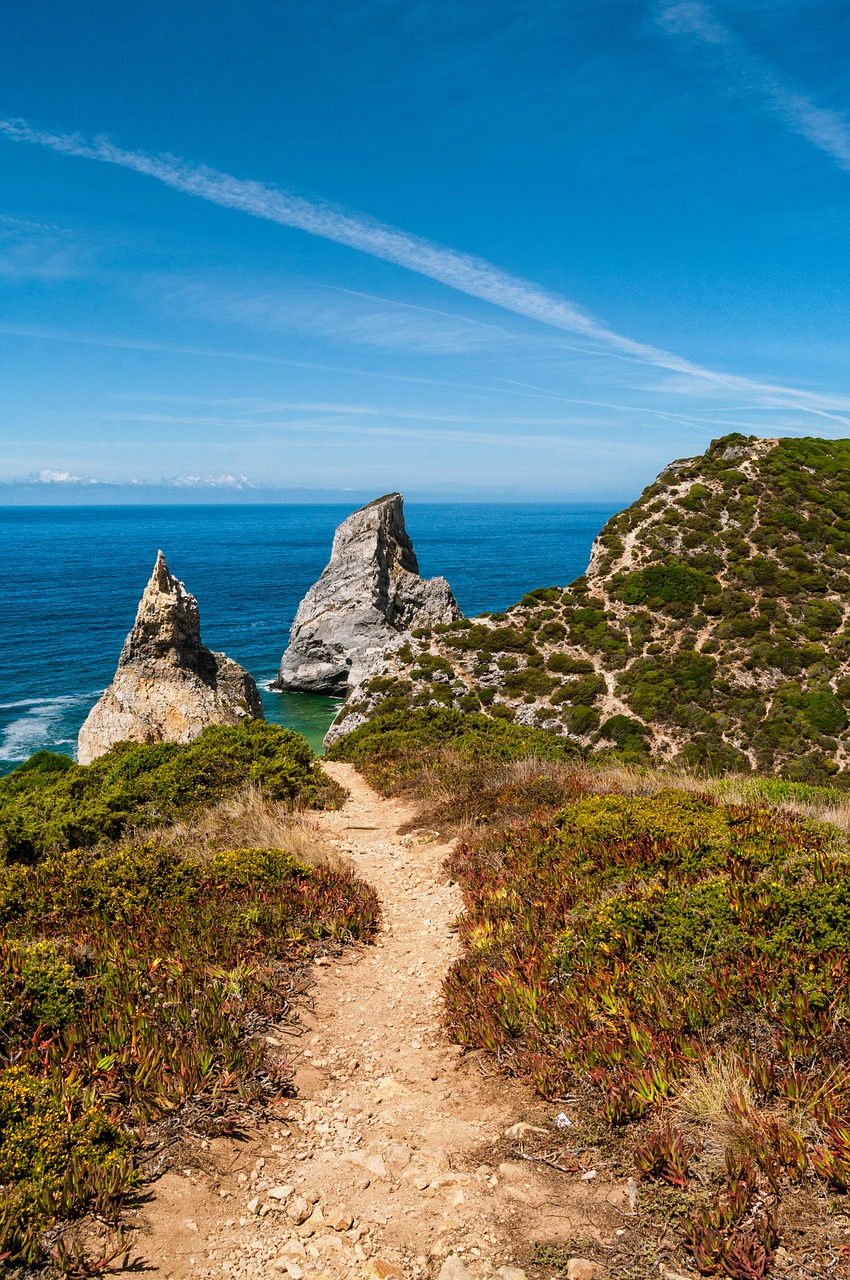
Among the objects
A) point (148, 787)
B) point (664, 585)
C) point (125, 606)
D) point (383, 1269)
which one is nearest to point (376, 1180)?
point (383, 1269)

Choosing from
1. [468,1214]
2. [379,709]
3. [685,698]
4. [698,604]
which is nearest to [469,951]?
[468,1214]

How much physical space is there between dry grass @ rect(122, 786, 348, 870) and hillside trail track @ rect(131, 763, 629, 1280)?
11.1 feet

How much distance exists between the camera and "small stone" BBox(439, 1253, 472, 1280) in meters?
3.72

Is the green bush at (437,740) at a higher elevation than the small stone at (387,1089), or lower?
lower

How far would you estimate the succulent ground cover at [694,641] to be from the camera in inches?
1334

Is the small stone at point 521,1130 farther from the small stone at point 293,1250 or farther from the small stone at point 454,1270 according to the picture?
the small stone at point 293,1250

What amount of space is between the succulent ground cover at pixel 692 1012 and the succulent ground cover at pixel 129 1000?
6.21 feet

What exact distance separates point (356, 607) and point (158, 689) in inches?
1398

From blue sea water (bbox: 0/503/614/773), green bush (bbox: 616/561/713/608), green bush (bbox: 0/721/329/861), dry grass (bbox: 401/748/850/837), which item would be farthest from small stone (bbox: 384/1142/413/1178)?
blue sea water (bbox: 0/503/614/773)

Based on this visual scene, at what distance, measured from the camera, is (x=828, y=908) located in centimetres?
593

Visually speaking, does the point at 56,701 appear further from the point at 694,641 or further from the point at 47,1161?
the point at 47,1161

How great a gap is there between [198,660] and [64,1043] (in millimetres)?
30093

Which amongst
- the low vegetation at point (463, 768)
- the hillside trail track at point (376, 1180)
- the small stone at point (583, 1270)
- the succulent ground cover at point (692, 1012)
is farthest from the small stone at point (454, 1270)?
the low vegetation at point (463, 768)

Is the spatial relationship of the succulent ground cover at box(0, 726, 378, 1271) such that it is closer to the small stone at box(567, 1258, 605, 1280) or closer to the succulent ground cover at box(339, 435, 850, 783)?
the small stone at box(567, 1258, 605, 1280)
